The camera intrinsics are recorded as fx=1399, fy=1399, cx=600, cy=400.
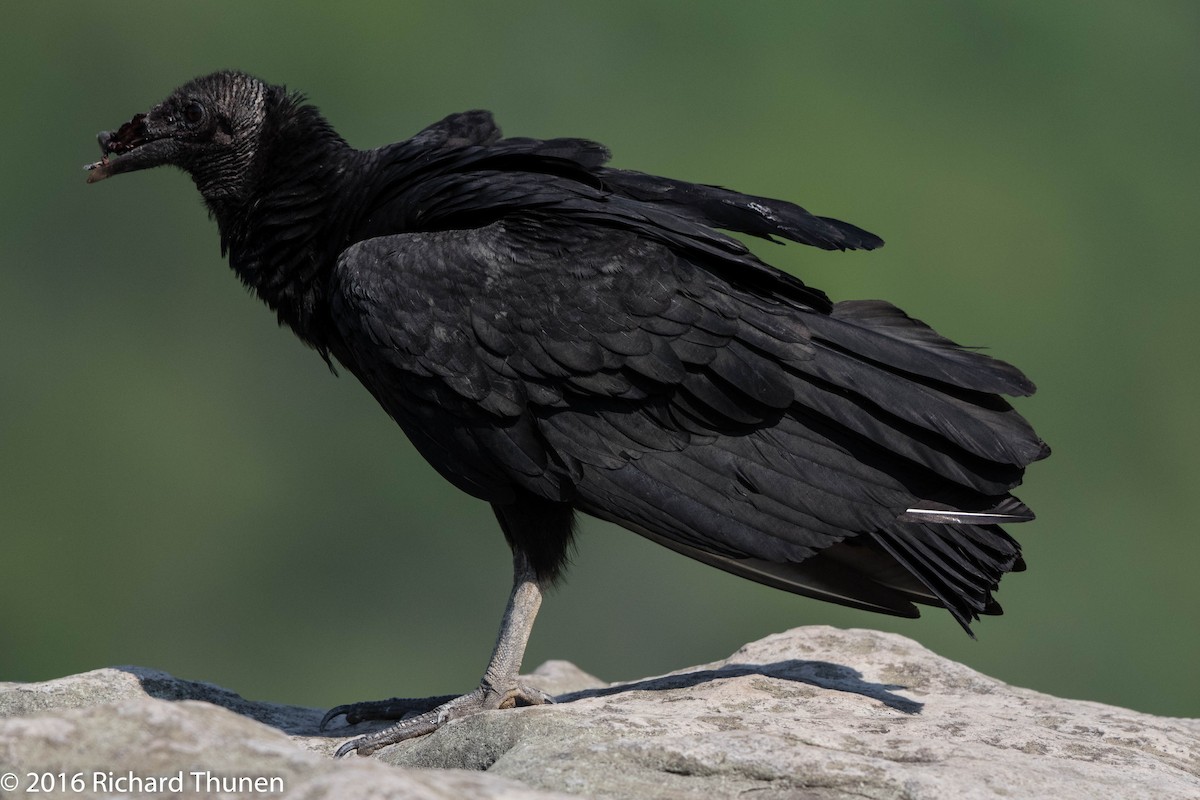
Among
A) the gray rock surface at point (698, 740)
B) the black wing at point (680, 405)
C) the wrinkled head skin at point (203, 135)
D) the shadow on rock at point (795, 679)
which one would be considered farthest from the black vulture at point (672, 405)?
the wrinkled head skin at point (203, 135)

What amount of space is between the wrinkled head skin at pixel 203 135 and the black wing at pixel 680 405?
1.14 m

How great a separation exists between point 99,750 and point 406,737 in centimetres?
191

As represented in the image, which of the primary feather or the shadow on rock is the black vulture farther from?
the shadow on rock

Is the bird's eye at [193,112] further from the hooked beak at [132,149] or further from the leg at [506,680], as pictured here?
the leg at [506,680]

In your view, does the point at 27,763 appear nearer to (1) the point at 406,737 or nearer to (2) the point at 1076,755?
(1) the point at 406,737

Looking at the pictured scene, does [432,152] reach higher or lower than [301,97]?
lower

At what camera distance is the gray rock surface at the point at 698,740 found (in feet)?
9.41

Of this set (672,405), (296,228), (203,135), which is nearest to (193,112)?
(203,135)

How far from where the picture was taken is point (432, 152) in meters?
5.29

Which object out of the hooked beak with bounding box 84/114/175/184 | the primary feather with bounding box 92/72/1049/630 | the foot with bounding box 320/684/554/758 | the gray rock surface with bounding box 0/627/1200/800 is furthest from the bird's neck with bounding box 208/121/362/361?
the gray rock surface with bounding box 0/627/1200/800

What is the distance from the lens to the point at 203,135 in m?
5.62

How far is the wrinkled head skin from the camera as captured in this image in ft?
18.3

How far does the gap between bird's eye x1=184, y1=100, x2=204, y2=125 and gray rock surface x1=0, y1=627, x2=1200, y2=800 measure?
7.21 feet

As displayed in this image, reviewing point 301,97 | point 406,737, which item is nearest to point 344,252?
point 301,97
